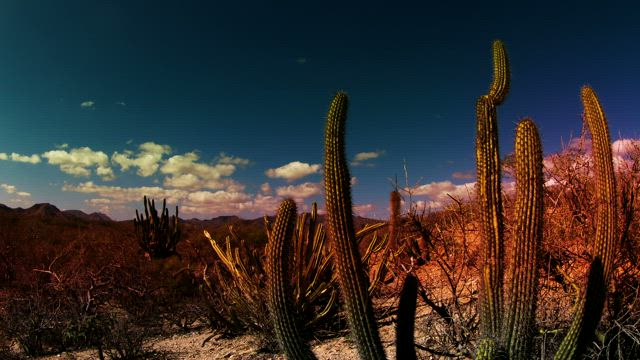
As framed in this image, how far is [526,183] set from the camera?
145 inches

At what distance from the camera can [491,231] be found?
12.6ft

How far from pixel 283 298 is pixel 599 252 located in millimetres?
2614

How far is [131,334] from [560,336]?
5863 millimetres

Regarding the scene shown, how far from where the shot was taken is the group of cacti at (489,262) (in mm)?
3598

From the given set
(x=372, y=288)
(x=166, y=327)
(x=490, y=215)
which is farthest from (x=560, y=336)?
(x=166, y=327)

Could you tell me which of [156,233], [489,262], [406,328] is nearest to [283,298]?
[406,328]

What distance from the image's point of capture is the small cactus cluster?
48.5ft

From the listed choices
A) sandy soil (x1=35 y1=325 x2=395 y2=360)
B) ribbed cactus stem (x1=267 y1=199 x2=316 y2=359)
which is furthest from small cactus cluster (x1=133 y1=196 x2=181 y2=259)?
ribbed cactus stem (x1=267 y1=199 x2=316 y2=359)

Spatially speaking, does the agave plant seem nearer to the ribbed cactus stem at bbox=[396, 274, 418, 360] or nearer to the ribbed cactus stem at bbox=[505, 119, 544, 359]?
the ribbed cactus stem at bbox=[396, 274, 418, 360]

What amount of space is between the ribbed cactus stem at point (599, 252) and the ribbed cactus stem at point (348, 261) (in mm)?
1583

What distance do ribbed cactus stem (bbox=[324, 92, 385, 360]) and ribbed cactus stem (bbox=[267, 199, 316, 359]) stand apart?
42 cm

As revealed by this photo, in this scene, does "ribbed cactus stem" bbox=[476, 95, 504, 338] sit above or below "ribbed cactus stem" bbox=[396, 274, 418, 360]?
above

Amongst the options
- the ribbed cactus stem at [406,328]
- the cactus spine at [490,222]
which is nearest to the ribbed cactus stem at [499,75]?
the cactus spine at [490,222]

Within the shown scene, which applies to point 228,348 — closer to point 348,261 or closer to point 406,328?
point 406,328
